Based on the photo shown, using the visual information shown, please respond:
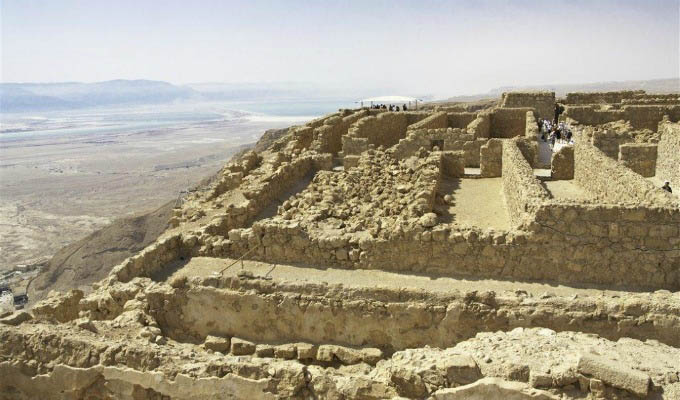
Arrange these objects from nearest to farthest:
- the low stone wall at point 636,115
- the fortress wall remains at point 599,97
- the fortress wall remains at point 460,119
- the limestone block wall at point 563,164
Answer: the limestone block wall at point 563,164 < the low stone wall at point 636,115 < the fortress wall remains at point 460,119 < the fortress wall remains at point 599,97

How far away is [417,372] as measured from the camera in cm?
498

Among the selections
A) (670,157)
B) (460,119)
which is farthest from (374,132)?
(670,157)

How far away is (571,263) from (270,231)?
468cm

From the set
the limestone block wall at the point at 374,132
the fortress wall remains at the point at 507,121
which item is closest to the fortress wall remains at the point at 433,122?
the limestone block wall at the point at 374,132

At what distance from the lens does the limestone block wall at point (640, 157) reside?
15.1 m

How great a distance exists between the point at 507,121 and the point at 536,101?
3.11 metres

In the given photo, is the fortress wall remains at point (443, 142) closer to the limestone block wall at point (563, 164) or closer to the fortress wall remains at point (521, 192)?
the limestone block wall at point (563, 164)

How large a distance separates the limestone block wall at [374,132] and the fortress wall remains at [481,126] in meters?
3.31

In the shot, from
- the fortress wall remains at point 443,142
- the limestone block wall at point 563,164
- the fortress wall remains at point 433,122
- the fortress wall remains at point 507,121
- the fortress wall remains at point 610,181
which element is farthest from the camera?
the fortress wall remains at point 507,121

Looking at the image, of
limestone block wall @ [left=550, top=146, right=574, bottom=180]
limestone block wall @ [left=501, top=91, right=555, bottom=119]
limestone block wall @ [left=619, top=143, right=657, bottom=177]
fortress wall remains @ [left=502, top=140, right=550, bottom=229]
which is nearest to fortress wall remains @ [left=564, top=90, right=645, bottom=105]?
limestone block wall @ [left=501, top=91, right=555, bottom=119]

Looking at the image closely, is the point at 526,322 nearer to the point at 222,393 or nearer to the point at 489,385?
the point at 489,385

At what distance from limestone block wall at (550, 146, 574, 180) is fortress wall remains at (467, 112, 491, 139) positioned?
3.01m

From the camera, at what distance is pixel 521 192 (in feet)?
30.1

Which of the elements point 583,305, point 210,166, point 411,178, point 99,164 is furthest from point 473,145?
point 99,164
